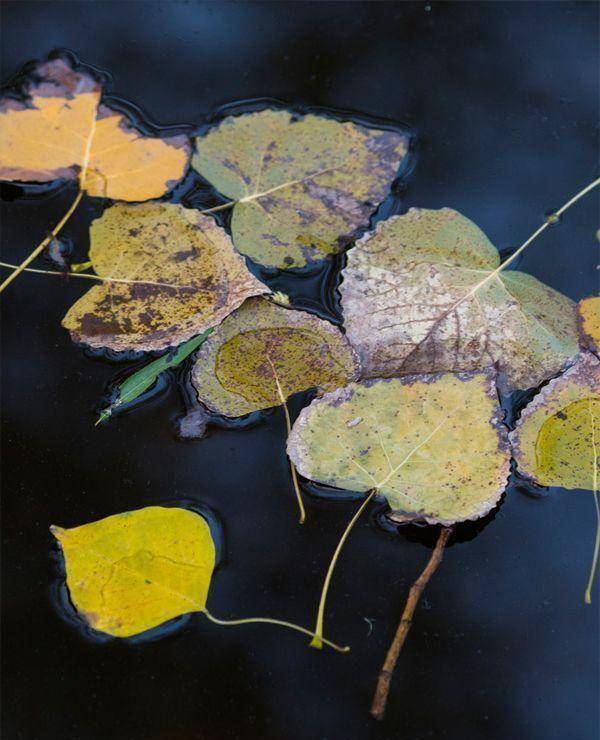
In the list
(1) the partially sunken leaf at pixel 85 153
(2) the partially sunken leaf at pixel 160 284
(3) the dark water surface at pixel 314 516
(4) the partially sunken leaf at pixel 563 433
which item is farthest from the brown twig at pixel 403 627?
(1) the partially sunken leaf at pixel 85 153

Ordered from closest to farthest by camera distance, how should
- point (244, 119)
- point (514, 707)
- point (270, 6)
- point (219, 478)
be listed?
point (514, 707), point (219, 478), point (244, 119), point (270, 6)

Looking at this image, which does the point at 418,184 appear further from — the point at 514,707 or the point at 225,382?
the point at 514,707

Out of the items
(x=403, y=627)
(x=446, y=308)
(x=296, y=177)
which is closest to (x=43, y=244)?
(x=296, y=177)

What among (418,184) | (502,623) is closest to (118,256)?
(418,184)

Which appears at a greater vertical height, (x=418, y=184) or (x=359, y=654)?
(x=418, y=184)

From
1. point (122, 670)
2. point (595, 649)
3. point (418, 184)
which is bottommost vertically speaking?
point (122, 670)

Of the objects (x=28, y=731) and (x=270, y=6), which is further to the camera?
(x=270, y=6)
